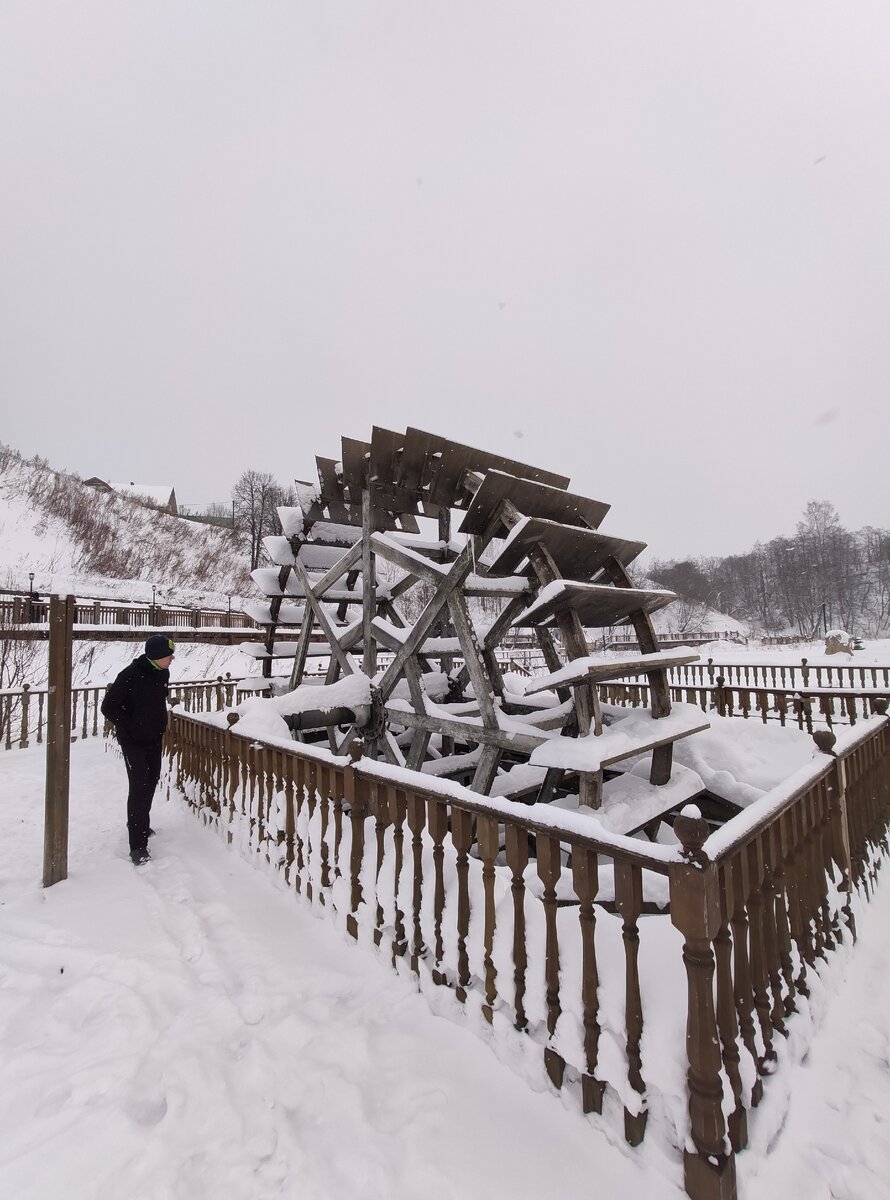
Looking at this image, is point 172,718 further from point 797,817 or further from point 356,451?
point 797,817

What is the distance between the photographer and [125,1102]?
1834 millimetres

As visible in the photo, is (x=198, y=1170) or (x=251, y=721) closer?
(x=198, y=1170)

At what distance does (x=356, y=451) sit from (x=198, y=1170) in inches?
218

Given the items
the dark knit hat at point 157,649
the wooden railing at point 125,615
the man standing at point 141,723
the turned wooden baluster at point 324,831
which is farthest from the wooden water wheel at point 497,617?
the wooden railing at point 125,615

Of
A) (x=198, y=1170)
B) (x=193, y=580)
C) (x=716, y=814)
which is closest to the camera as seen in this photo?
(x=198, y=1170)

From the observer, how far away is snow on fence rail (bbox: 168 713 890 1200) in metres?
1.57

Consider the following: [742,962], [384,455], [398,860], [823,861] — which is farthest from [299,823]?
[384,455]

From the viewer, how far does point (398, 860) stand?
8.74 feet

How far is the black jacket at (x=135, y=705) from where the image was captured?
423cm

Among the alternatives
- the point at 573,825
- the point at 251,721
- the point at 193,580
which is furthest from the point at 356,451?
the point at 193,580

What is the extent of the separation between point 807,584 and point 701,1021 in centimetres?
6911

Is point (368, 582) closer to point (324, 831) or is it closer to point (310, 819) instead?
point (310, 819)

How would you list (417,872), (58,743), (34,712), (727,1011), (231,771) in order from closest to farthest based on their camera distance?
(727,1011) < (417,872) < (58,743) < (231,771) < (34,712)

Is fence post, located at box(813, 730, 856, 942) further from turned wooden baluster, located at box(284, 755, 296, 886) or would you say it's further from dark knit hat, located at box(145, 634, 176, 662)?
dark knit hat, located at box(145, 634, 176, 662)
